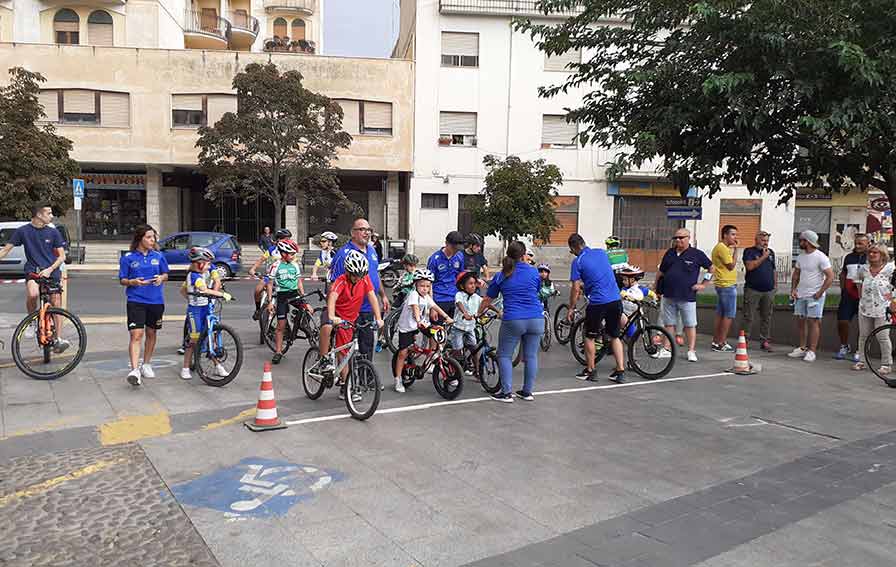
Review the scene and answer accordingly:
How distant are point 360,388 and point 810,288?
23.5 feet

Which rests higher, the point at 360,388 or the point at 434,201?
the point at 434,201

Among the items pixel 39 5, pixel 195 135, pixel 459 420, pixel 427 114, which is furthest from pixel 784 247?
pixel 39 5

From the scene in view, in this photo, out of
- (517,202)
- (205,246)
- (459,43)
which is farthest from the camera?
(459,43)

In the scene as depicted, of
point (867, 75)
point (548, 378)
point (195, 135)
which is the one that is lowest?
point (548, 378)

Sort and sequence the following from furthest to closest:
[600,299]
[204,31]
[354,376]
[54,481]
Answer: [204,31]
[600,299]
[354,376]
[54,481]

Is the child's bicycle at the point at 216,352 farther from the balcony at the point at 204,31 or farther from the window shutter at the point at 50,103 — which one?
the balcony at the point at 204,31

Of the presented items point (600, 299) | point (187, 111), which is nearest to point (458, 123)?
point (187, 111)

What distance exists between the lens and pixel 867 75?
8102mm

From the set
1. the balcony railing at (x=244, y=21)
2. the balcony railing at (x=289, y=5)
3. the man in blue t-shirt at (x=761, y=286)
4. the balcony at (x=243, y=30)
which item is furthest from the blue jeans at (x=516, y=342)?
the balcony railing at (x=289, y=5)

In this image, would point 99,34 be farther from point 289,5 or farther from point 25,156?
point 289,5

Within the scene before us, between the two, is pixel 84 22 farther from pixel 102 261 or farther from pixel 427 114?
pixel 427 114

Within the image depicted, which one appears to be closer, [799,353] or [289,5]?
[799,353]

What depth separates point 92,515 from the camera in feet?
14.9

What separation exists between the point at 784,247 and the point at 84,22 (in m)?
36.3
